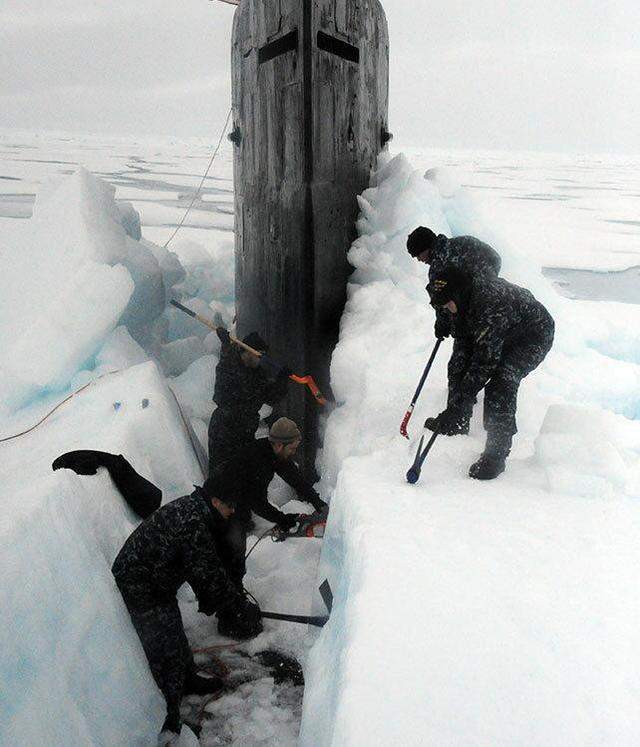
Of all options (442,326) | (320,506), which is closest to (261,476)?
(320,506)

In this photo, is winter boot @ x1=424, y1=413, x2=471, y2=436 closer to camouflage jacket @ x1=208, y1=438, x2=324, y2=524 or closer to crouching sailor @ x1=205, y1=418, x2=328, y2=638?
crouching sailor @ x1=205, y1=418, x2=328, y2=638

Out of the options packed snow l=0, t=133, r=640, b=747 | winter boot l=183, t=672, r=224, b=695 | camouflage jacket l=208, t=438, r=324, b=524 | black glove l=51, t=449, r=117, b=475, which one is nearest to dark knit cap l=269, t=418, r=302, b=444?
camouflage jacket l=208, t=438, r=324, b=524

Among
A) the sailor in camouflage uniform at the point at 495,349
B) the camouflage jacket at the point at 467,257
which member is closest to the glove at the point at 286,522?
the sailor in camouflage uniform at the point at 495,349

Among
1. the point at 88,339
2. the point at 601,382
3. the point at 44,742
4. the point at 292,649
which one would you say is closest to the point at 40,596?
the point at 44,742

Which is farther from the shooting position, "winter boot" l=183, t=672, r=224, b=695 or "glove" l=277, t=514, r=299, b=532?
"glove" l=277, t=514, r=299, b=532

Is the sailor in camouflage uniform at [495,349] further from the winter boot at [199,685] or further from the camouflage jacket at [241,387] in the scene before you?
the camouflage jacket at [241,387]

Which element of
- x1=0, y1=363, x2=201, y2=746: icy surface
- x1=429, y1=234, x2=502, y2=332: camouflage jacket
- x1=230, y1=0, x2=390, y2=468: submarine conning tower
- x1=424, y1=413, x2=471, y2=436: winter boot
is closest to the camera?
x1=0, y1=363, x2=201, y2=746: icy surface

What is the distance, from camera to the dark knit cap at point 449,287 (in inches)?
123

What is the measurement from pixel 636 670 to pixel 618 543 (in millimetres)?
724

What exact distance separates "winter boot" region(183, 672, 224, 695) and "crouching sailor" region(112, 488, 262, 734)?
0.05m

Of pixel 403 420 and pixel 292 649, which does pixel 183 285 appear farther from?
pixel 292 649

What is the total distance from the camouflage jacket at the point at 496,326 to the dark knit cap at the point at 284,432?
0.92 metres

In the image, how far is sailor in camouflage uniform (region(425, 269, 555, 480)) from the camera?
2959 millimetres

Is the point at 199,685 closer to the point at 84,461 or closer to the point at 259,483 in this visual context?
the point at 259,483
